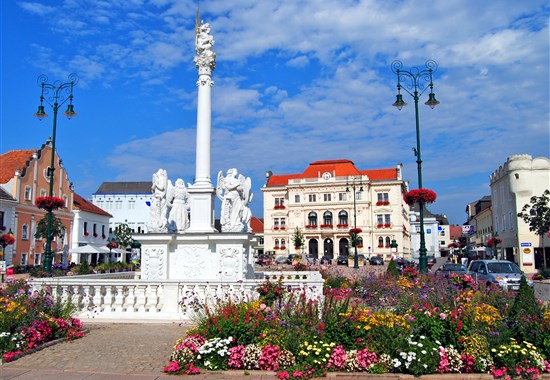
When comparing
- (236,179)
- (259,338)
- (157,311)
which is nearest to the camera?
(259,338)

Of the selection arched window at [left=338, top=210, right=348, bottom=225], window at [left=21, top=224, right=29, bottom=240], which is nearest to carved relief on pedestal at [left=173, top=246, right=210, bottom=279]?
window at [left=21, top=224, right=29, bottom=240]

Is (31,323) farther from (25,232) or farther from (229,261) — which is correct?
(25,232)

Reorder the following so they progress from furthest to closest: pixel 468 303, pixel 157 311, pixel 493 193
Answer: pixel 493 193 → pixel 157 311 → pixel 468 303

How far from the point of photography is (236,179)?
16.5 m

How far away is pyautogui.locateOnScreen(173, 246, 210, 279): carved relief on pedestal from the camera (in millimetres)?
15500

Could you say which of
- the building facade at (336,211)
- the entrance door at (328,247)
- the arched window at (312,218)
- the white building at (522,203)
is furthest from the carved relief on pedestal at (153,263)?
the arched window at (312,218)

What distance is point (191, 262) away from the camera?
15648mm

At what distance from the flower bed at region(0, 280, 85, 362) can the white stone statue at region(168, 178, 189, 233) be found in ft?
21.9

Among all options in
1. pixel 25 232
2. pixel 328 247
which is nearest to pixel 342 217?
pixel 328 247

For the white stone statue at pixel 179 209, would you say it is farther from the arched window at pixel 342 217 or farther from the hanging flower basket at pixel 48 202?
the arched window at pixel 342 217

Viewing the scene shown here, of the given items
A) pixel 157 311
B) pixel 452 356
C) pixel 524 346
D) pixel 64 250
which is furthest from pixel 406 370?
pixel 64 250

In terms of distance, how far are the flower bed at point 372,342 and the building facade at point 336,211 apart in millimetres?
72593

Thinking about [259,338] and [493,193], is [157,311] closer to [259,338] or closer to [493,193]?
[259,338]

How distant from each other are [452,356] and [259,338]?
3044 millimetres
